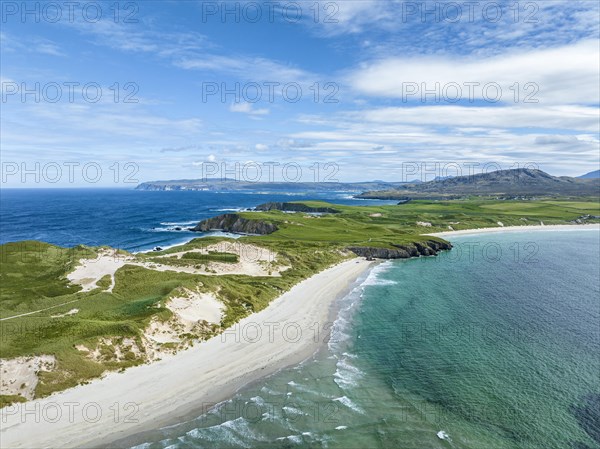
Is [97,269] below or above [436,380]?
above

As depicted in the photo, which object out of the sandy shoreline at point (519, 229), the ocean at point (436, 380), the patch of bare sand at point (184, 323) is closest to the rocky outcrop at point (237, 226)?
the ocean at point (436, 380)

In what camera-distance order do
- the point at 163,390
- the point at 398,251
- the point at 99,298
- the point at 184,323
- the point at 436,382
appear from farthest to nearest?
the point at 398,251
the point at 99,298
the point at 184,323
the point at 436,382
the point at 163,390

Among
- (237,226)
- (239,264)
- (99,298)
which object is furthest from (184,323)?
(237,226)

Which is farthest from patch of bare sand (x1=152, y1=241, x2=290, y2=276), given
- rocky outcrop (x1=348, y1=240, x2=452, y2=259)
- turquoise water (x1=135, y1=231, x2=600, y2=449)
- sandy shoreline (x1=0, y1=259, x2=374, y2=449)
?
rocky outcrop (x1=348, y1=240, x2=452, y2=259)

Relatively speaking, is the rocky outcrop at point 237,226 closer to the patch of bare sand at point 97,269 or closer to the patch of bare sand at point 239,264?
the patch of bare sand at point 239,264

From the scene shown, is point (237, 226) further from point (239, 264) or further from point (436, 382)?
point (436, 382)

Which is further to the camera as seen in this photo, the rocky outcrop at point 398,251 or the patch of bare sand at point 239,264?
the rocky outcrop at point 398,251
